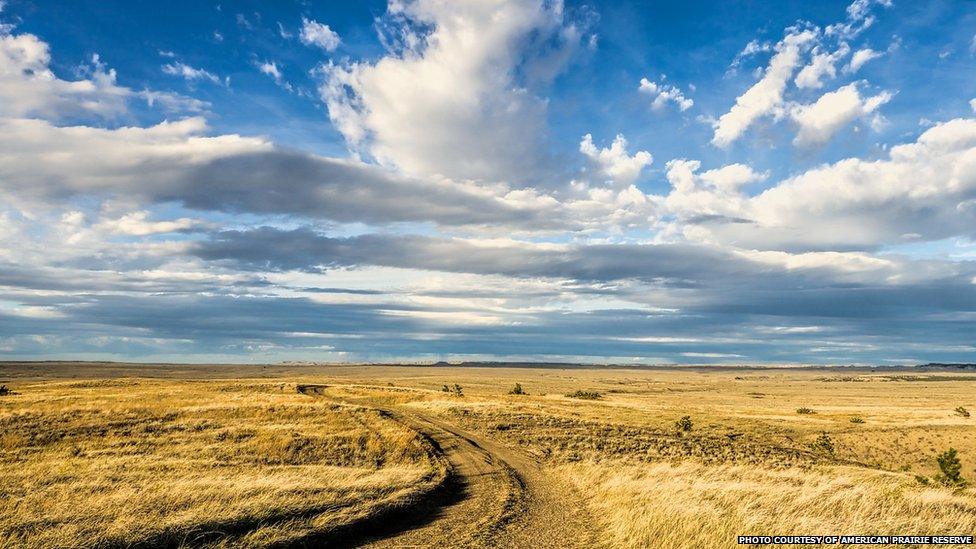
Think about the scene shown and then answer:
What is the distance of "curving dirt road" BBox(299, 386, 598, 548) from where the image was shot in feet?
45.4

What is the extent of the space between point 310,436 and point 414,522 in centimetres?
1610

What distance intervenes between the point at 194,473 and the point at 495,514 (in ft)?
34.5

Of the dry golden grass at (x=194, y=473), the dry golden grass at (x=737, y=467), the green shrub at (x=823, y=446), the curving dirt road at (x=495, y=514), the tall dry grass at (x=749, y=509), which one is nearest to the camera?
the tall dry grass at (x=749, y=509)

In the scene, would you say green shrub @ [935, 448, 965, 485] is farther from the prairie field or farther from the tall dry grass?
the tall dry grass

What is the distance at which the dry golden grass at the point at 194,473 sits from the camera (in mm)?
12719

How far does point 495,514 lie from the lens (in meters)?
16.2

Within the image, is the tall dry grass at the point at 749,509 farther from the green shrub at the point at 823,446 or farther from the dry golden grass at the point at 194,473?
the green shrub at the point at 823,446

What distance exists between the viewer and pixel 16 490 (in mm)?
16266

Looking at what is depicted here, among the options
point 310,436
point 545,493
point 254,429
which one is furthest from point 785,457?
point 254,429

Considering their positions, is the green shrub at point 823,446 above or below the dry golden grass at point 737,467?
below

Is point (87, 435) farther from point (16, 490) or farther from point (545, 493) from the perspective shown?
point (545, 493)

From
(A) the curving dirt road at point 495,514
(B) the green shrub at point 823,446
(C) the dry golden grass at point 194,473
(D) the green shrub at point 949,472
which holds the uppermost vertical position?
(C) the dry golden grass at point 194,473

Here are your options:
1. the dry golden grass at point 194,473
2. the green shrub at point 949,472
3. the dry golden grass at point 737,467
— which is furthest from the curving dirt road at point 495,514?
the green shrub at point 949,472

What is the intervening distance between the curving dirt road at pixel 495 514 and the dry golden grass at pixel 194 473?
39.4 inches
